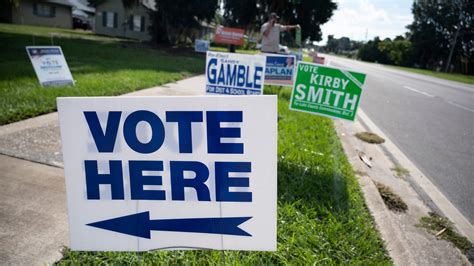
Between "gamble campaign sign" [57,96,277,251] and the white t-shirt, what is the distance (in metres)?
6.05

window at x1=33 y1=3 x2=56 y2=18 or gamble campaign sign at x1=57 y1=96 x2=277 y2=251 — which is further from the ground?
window at x1=33 y1=3 x2=56 y2=18

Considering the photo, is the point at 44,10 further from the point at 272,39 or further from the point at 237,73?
the point at 237,73

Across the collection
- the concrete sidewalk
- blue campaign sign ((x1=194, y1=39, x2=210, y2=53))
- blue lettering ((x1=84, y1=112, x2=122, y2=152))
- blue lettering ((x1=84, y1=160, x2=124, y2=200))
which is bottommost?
the concrete sidewalk

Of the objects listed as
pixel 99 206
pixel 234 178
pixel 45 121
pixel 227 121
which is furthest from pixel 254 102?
pixel 45 121

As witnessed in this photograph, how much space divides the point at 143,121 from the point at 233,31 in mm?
18304

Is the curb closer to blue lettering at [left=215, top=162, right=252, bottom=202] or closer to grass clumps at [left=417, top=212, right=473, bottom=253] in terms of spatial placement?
grass clumps at [left=417, top=212, right=473, bottom=253]

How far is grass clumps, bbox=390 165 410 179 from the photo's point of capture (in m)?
4.05

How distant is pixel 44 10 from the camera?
32.6 meters

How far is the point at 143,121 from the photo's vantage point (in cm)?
155

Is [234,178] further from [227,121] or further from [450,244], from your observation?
[450,244]

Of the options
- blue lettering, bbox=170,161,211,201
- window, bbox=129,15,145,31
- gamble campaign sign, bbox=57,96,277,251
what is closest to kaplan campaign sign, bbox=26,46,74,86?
gamble campaign sign, bbox=57,96,277,251

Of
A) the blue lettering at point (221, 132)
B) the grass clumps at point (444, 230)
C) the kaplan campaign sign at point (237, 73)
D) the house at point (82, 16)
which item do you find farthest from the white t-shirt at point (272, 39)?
the house at point (82, 16)

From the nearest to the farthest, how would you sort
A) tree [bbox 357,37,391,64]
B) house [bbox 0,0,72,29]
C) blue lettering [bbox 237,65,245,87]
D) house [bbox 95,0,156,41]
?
1. blue lettering [bbox 237,65,245,87]
2. house [bbox 0,0,72,29]
3. house [bbox 95,0,156,41]
4. tree [bbox 357,37,391,64]

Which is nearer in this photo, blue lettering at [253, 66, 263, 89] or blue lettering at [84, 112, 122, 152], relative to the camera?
blue lettering at [84, 112, 122, 152]
